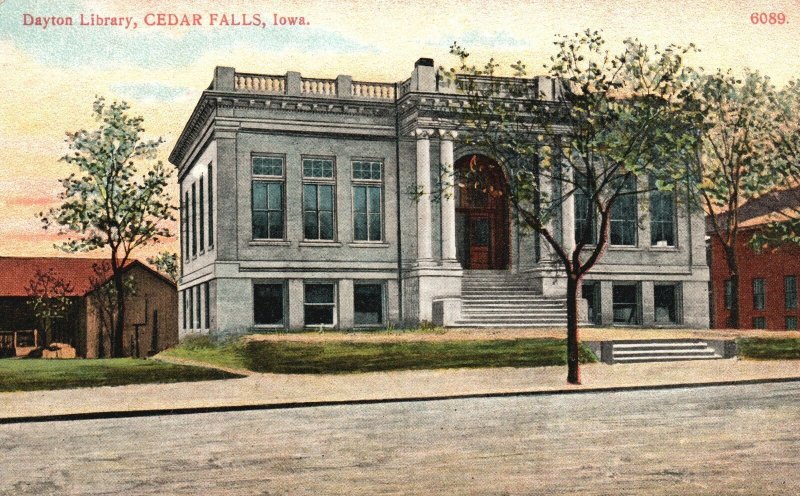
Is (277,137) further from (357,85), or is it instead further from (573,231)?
(573,231)

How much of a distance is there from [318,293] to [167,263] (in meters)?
12.3

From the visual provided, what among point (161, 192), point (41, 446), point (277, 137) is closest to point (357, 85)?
point (277, 137)

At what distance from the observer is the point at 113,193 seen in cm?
2659

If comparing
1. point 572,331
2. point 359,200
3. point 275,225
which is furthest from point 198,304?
point 572,331

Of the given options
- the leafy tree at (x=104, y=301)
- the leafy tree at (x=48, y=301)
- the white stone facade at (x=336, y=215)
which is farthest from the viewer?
the leafy tree at (x=104, y=301)

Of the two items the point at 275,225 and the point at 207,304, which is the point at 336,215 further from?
the point at 207,304

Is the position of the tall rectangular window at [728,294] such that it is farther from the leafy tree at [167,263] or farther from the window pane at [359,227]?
the leafy tree at [167,263]

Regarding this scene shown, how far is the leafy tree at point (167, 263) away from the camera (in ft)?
118

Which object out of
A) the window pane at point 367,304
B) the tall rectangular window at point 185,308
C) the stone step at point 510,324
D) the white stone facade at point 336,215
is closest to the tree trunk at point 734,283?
the white stone facade at point 336,215

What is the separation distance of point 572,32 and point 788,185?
34.2 feet

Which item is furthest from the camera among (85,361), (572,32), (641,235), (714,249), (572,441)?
(714,249)

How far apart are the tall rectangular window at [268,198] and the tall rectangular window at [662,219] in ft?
38.6

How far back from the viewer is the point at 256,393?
17.4 meters

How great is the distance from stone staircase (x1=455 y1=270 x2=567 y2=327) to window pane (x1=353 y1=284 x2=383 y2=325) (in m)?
2.49
